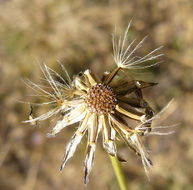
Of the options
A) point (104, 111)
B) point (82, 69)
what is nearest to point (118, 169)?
point (104, 111)

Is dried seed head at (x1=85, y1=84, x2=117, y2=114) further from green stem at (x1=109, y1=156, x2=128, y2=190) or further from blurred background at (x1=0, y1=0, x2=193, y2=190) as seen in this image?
blurred background at (x1=0, y1=0, x2=193, y2=190)

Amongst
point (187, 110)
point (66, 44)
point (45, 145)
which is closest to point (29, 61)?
point (66, 44)

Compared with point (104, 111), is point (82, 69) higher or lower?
lower

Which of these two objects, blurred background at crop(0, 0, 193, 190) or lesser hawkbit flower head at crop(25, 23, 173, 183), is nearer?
lesser hawkbit flower head at crop(25, 23, 173, 183)

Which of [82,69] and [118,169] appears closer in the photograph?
[118,169]

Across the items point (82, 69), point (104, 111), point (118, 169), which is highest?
point (104, 111)

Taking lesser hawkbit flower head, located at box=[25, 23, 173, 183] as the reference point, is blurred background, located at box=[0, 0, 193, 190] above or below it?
below

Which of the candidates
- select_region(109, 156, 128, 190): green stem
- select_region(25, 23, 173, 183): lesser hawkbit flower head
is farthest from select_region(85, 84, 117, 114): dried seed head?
select_region(109, 156, 128, 190): green stem

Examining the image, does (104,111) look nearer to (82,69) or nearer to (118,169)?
(118,169)
